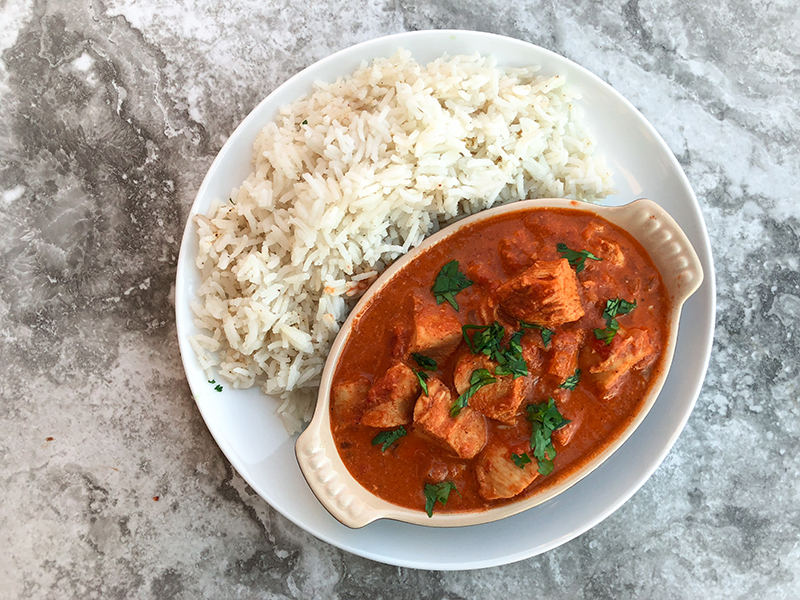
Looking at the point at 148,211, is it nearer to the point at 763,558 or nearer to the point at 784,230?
the point at 784,230

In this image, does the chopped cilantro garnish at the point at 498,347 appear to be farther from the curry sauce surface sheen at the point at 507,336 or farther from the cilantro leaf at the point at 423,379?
the cilantro leaf at the point at 423,379

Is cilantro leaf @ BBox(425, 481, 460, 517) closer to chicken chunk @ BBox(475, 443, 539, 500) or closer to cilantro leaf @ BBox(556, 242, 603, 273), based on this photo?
chicken chunk @ BBox(475, 443, 539, 500)

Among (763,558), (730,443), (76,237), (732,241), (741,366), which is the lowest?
(763,558)

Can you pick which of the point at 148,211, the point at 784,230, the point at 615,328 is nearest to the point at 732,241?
the point at 784,230

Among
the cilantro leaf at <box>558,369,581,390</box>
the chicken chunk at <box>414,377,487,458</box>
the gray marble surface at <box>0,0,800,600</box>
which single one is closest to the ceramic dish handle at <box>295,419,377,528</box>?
the chicken chunk at <box>414,377,487,458</box>

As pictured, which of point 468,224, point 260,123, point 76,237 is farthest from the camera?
point 76,237

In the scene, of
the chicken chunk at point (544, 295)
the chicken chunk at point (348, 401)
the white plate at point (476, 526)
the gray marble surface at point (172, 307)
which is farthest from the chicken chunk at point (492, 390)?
the gray marble surface at point (172, 307)
